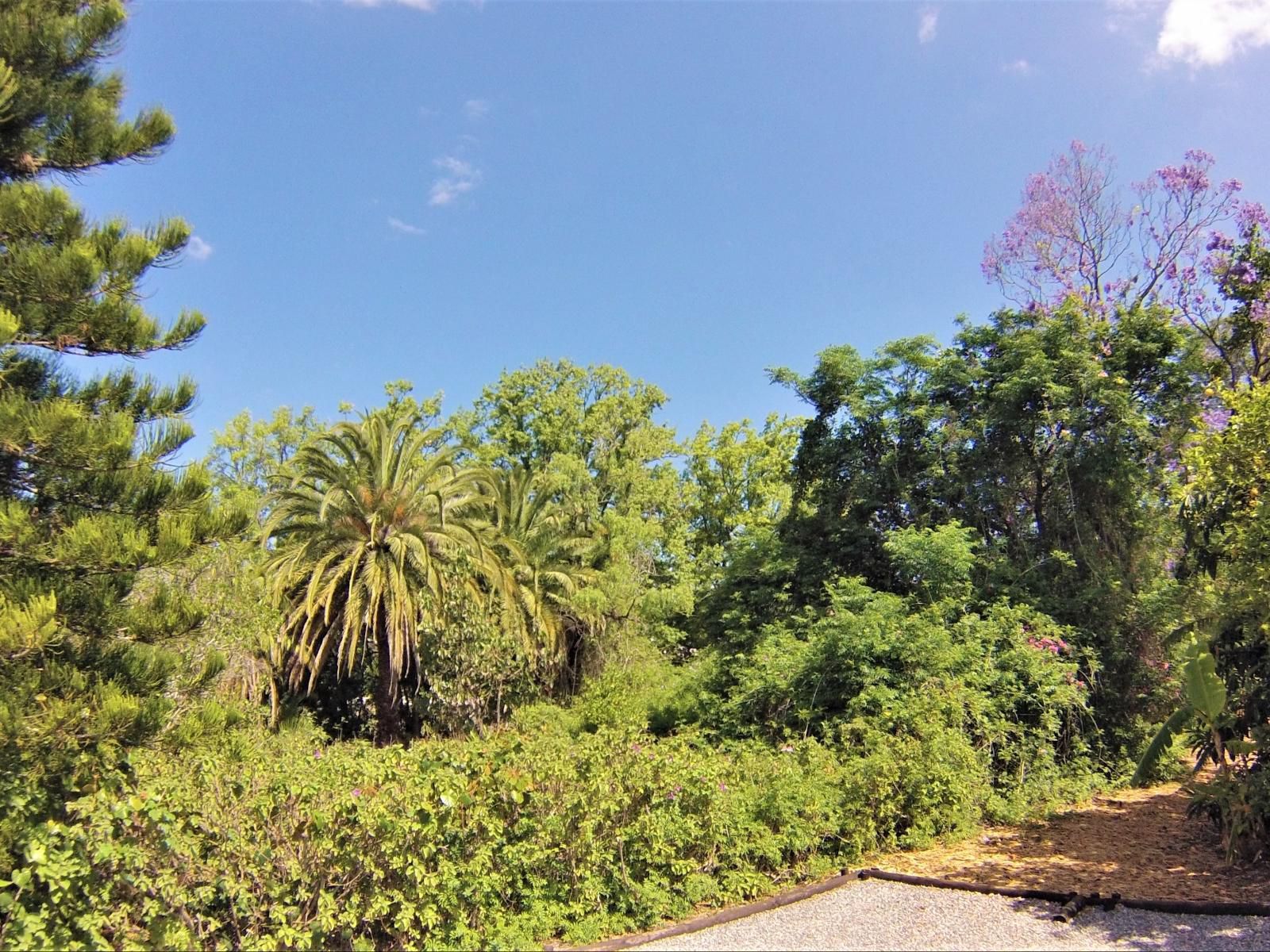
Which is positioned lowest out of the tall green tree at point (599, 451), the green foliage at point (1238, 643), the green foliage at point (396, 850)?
the green foliage at point (396, 850)

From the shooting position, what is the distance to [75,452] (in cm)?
454

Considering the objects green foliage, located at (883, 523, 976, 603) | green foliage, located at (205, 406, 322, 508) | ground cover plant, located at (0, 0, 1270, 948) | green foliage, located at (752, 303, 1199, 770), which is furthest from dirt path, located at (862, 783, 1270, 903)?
green foliage, located at (205, 406, 322, 508)

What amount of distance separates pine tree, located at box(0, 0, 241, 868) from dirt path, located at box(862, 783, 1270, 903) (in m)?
5.33

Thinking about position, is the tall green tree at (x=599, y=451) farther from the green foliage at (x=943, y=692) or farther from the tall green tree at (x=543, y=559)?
the green foliage at (x=943, y=692)

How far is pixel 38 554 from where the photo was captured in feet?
14.6

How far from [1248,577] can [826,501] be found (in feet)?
23.5

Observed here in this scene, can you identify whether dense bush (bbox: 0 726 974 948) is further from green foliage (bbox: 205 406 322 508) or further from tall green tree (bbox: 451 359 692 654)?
green foliage (bbox: 205 406 322 508)

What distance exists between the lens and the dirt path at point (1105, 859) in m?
4.97

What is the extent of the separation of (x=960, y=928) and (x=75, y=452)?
19.1 feet

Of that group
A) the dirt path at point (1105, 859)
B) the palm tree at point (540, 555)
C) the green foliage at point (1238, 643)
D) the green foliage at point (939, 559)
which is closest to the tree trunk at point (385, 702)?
the palm tree at point (540, 555)

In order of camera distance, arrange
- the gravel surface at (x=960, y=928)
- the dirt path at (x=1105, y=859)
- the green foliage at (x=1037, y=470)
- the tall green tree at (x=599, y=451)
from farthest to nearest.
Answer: the tall green tree at (x=599, y=451)
the green foliage at (x=1037, y=470)
the dirt path at (x=1105, y=859)
the gravel surface at (x=960, y=928)

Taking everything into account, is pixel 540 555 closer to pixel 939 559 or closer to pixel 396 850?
pixel 939 559

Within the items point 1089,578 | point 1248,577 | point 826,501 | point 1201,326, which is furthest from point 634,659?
point 1248,577

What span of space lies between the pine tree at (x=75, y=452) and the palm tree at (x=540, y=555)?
947cm
